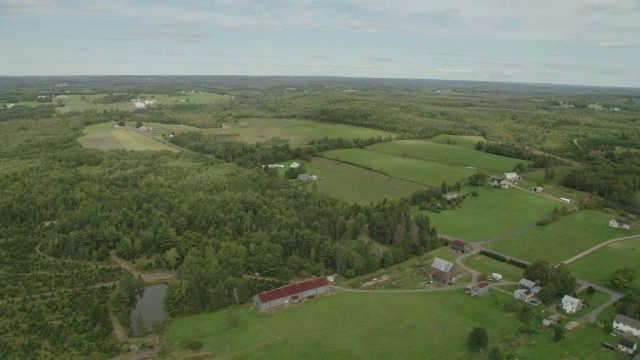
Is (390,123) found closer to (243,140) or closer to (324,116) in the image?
(324,116)

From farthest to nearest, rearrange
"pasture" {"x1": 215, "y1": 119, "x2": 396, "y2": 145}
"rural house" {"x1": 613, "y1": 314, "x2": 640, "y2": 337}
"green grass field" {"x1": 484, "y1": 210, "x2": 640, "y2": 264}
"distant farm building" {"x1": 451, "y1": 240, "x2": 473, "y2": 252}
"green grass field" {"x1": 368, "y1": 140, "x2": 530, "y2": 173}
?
"pasture" {"x1": 215, "y1": 119, "x2": 396, "y2": 145} → "green grass field" {"x1": 368, "y1": 140, "x2": 530, "y2": 173} → "distant farm building" {"x1": 451, "y1": 240, "x2": 473, "y2": 252} → "green grass field" {"x1": 484, "y1": 210, "x2": 640, "y2": 264} → "rural house" {"x1": 613, "y1": 314, "x2": 640, "y2": 337}

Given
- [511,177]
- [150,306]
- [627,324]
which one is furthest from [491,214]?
[150,306]

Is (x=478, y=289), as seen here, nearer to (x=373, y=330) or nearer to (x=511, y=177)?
(x=373, y=330)

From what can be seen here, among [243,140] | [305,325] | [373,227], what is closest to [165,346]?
[305,325]

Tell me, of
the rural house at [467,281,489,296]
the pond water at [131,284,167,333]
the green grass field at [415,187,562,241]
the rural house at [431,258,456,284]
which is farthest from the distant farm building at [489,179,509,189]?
the pond water at [131,284,167,333]

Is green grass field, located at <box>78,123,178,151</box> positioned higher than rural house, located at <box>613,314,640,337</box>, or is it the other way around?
green grass field, located at <box>78,123,178,151</box>

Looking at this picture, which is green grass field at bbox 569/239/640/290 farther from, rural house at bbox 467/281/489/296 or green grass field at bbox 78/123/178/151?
green grass field at bbox 78/123/178/151

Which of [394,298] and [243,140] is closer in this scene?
[394,298]
